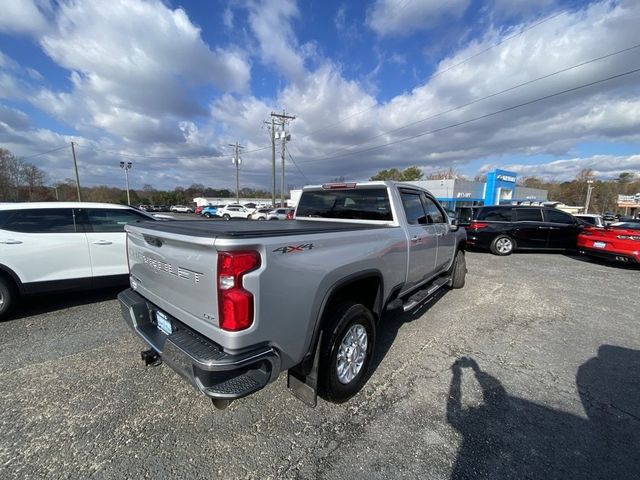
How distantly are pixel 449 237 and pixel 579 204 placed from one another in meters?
89.1

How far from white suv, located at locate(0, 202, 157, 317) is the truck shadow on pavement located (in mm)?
Answer: 5100

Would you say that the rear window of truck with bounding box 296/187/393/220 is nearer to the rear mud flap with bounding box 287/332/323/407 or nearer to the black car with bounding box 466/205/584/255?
the rear mud flap with bounding box 287/332/323/407

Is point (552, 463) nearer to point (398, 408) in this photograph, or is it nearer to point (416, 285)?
point (398, 408)

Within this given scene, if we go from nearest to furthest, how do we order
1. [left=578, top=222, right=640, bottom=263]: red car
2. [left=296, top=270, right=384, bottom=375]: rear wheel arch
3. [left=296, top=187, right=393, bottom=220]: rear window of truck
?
[left=296, top=270, right=384, bottom=375]: rear wheel arch, [left=296, top=187, right=393, bottom=220]: rear window of truck, [left=578, top=222, right=640, bottom=263]: red car

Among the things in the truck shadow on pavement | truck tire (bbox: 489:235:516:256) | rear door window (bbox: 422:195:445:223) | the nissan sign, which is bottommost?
the truck shadow on pavement

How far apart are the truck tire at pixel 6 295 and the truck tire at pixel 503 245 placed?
11903mm

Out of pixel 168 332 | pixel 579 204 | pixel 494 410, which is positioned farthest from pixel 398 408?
pixel 579 204

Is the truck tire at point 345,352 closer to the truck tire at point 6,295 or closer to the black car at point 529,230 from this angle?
the truck tire at point 6,295

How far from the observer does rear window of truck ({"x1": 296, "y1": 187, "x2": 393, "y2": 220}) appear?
355 centimetres

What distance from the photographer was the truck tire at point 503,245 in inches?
389

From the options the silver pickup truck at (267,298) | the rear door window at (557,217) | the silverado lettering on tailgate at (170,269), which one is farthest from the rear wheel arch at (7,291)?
the rear door window at (557,217)

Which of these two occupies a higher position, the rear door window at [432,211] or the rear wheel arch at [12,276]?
the rear door window at [432,211]

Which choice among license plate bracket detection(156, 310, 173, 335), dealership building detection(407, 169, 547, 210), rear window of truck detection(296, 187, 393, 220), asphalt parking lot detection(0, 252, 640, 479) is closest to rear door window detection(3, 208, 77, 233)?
asphalt parking lot detection(0, 252, 640, 479)

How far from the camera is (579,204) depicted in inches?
2746
